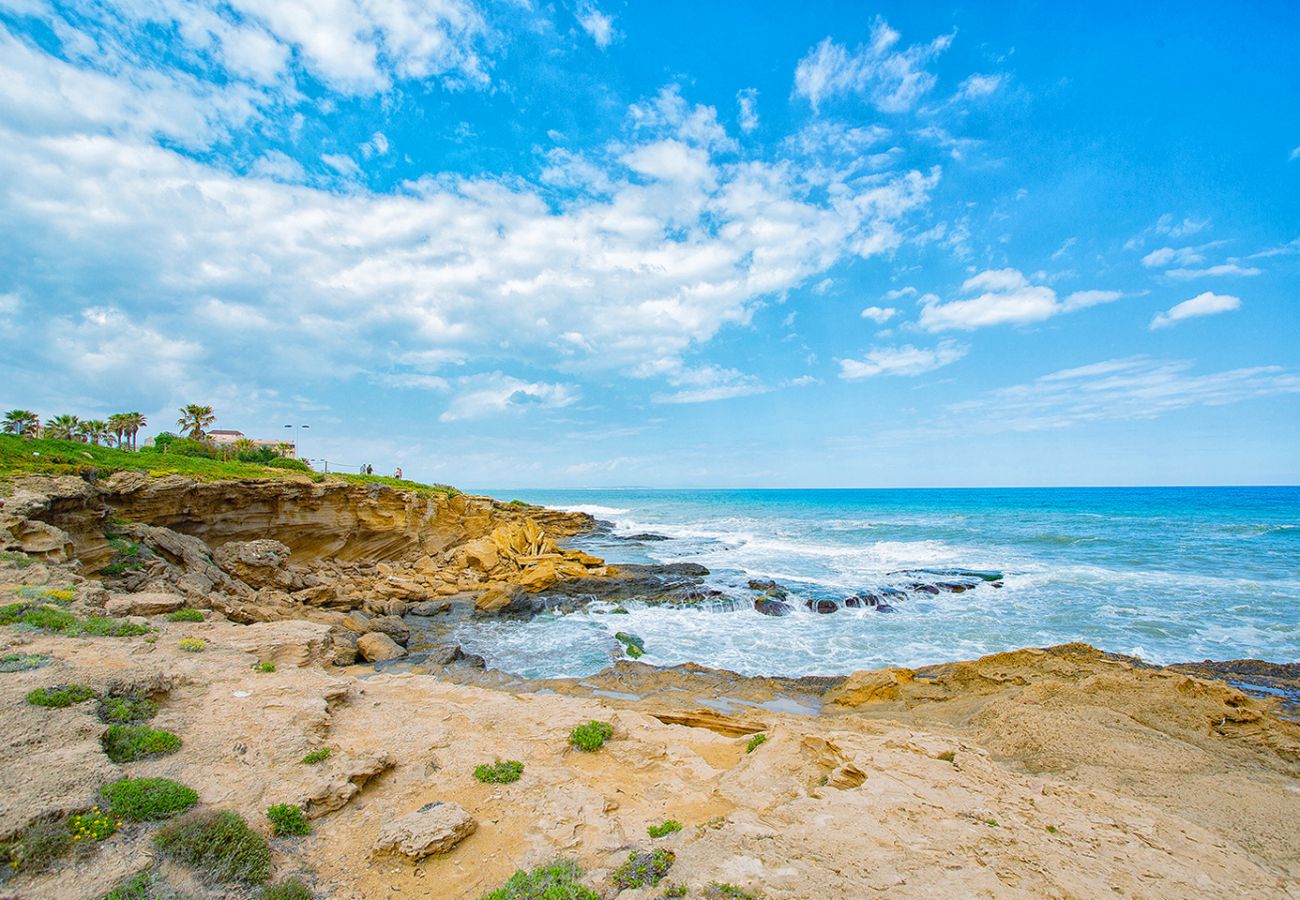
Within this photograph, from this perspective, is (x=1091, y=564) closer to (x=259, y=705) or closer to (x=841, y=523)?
(x=841, y=523)

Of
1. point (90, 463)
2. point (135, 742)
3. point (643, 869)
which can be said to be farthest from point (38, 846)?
point (90, 463)

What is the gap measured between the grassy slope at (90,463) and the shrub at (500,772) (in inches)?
820

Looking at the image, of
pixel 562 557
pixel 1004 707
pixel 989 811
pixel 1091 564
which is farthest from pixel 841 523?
pixel 989 811

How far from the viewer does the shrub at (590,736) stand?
30.3 ft

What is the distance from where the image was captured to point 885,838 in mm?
6117

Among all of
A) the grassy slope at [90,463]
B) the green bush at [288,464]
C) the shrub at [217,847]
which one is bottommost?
the shrub at [217,847]

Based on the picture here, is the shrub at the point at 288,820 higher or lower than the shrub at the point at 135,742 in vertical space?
lower

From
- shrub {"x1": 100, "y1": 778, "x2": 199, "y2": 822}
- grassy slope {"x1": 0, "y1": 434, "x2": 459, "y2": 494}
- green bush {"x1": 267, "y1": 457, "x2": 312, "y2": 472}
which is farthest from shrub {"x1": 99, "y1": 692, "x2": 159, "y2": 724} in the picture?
green bush {"x1": 267, "y1": 457, "x2": 312, "y2": 472}

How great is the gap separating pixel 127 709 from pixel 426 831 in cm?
508

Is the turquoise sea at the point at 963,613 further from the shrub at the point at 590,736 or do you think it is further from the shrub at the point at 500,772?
the shrub at the point at 500,772

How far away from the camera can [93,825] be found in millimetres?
5359

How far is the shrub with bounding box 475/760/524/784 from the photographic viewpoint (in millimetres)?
7750

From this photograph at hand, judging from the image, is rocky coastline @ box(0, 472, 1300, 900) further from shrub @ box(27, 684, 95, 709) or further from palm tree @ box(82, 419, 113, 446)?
palm tree @ box(82, 419, 113, 446)

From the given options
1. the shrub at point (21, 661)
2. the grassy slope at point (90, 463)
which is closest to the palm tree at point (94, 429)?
the grassy slope at point (90, 463)
